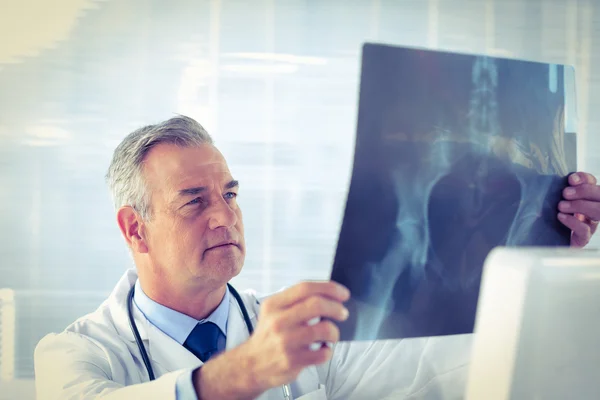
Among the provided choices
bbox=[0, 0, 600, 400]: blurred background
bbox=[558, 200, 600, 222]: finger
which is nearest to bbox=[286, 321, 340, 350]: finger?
bbox=[558, 200, 600, 222]: finger

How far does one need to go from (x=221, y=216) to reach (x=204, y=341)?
0.28 m

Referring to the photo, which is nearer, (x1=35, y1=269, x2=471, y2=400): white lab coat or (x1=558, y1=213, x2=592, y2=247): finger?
(x1=558, y1=213, x2=592, y2=247): finger

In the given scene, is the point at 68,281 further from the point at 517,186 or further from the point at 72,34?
the point at 517,186

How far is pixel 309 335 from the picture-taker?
23.1 inches

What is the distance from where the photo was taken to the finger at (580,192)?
87 centimetres

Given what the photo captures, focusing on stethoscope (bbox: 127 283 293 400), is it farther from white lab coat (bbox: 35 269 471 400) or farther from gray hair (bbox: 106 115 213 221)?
gray hair (bbox: 106 115 213 221)

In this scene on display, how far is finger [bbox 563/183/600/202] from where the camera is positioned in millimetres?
866

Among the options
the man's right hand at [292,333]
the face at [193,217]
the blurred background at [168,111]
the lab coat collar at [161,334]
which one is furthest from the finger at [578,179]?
the blurred background at [168,111]

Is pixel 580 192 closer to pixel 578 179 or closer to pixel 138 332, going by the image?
pixel 578 179

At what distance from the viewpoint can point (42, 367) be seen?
3.64 feet

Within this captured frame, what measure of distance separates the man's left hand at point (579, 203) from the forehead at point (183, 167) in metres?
0.67

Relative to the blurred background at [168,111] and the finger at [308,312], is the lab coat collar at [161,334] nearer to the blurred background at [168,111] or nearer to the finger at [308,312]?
the finger at [308,312]

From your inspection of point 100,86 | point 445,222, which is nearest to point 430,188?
point 445,222

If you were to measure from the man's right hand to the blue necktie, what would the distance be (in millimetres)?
679
